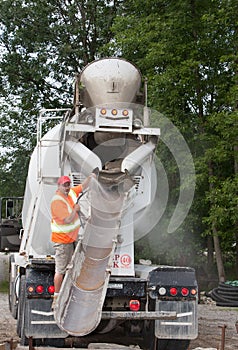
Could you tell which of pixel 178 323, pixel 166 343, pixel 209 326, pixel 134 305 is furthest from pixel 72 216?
pixel 209 326

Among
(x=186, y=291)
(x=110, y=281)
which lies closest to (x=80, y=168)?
(x=110, y=281)

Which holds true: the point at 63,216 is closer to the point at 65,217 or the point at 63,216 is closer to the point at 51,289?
the point at 65,217

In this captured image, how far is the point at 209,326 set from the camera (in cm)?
1213

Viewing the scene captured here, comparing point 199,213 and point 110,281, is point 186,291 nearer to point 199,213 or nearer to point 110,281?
point 110,281

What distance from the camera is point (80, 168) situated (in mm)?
8633

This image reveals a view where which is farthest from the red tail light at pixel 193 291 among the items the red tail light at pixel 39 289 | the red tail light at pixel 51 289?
the red tail light at pixel 39 289

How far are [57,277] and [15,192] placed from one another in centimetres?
1883

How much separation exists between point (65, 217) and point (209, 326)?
5.00 m

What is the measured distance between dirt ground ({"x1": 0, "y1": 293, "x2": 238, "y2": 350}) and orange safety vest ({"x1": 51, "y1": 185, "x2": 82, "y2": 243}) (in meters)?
1.54

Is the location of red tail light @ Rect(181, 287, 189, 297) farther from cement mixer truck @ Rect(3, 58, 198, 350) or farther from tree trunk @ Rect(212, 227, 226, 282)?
tree trunk @ Rect(212, 227, 226, 282)

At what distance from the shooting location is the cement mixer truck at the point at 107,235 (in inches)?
312

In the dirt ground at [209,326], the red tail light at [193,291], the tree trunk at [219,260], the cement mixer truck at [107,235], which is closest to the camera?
the cement mixer truck at [107,235]

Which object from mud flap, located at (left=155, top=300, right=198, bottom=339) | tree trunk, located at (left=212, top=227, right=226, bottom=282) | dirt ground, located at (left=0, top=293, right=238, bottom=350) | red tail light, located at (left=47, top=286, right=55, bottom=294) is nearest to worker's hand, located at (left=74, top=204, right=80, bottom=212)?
red tail light, located at (left=47, top=286, right=55, bottom=294)

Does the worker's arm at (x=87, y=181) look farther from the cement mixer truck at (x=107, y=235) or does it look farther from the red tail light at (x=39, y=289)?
the red tail light at (x=39, y=289)
